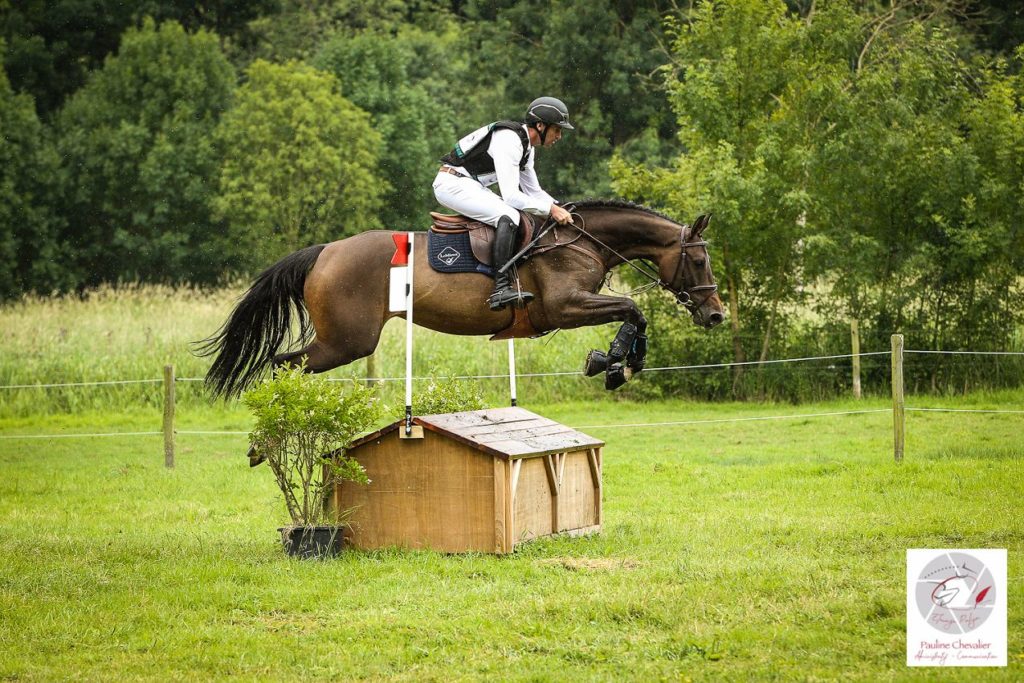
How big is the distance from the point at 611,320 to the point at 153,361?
11.6m

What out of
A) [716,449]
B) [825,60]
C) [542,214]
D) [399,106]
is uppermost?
[399,106]

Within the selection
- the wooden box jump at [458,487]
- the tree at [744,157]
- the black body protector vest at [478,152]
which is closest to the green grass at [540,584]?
the wooden box jump at [458,487]

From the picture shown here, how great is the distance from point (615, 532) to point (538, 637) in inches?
104

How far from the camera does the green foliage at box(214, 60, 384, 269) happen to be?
2877cm

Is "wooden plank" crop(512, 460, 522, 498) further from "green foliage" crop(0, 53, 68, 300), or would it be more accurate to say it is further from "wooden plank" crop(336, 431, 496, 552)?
"green foliage" crop(0, 53, 68, 300)

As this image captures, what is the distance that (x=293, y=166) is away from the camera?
94.8 ft

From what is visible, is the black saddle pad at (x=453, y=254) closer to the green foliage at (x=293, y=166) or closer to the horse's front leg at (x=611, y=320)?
the horse's front leg at (x=611, y=320)

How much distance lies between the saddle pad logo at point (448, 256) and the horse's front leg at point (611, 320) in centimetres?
75

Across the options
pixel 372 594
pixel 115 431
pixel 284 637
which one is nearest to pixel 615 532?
pixel 372 594

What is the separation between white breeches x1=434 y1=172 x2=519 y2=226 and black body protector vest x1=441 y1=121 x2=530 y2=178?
0.11 m

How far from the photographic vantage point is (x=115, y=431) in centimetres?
1536

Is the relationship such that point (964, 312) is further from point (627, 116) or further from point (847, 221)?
point (627, 116)

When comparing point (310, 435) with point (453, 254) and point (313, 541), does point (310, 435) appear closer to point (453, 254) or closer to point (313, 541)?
point (313, 541)

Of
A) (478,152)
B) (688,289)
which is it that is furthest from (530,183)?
(688,289)
